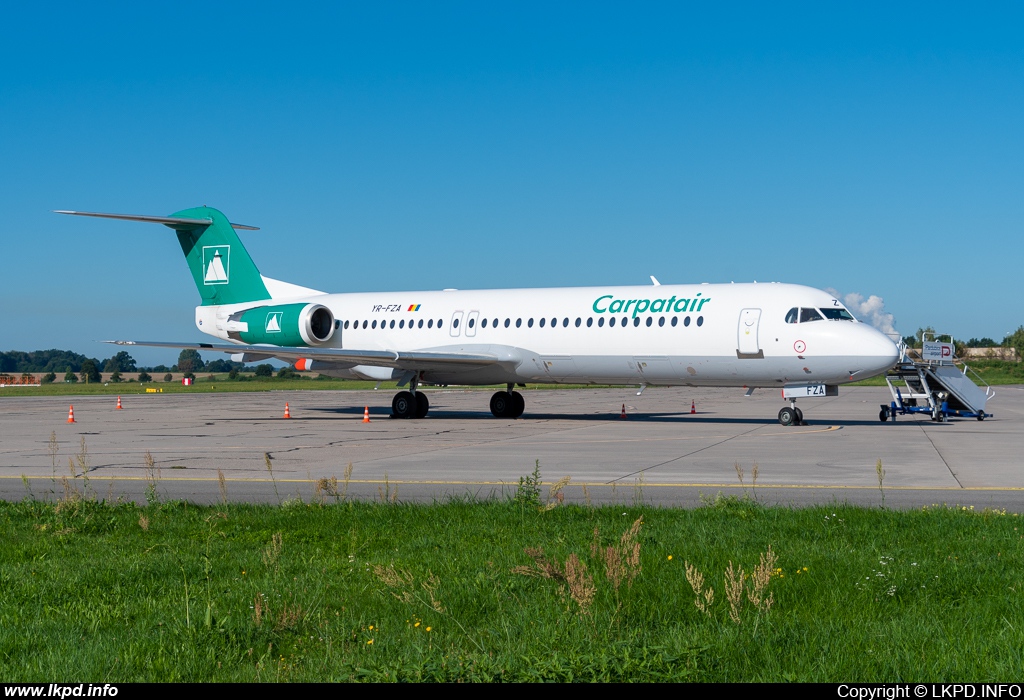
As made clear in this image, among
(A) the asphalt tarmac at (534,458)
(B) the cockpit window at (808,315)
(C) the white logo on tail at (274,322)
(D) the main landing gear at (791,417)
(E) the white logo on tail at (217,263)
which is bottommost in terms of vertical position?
(A) the asphalt tarmac at (534,458)

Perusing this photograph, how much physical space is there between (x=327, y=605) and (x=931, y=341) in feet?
82.7

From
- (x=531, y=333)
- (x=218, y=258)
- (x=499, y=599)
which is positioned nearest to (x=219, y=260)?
(x=218, y=258)

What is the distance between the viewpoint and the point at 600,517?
30.8 feet

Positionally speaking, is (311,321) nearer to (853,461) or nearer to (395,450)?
(395,450)

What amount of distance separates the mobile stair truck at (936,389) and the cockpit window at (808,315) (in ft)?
16.2

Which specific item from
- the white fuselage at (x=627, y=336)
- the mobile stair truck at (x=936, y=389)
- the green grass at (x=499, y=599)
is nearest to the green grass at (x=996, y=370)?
the mobile stair truck at (x=936, y=389)

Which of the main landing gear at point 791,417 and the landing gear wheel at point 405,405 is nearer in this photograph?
the main landing gear at point 791,417

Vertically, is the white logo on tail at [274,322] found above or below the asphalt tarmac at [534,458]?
above

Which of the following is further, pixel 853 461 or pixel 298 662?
pixel 853 461

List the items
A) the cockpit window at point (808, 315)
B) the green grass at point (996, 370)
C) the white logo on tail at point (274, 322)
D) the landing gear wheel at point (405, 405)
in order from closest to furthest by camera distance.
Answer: the cockpit window at point (808, 315)
the landing gear wheel at point (405, 405)
the white logo on tail at point (274, 322)
the green grass at point (996, 370)

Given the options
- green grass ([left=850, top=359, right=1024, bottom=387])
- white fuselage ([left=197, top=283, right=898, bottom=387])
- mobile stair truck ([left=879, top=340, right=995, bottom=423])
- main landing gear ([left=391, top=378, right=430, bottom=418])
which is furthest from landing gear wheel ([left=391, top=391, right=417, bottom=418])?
green grass ([left=850, top=359, right=1024, bottom=387])

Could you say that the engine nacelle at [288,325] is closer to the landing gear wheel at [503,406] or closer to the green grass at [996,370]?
the landing gear wheel at [503,406]

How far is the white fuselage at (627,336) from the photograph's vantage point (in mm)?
23578

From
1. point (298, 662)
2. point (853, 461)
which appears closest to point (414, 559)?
point (298, 662)
